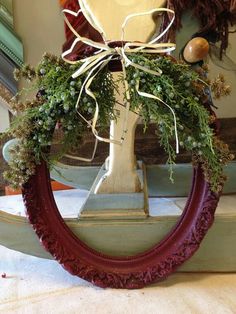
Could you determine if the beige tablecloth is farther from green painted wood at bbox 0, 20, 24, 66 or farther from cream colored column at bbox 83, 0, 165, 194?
green painted wood at bbox 0, 20, 24, 66

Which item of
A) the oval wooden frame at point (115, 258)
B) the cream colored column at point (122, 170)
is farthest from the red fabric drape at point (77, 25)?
the oval wooden frame at point (115, 258)

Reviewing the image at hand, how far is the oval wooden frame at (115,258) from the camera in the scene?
1.33 ft

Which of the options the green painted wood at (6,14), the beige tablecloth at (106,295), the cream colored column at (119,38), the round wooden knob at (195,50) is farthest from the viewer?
the green painted wood at (6,14)

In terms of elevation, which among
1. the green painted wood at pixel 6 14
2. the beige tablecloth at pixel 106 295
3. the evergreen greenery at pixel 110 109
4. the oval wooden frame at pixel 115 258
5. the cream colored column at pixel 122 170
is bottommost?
the beige tablecloth at pixel 106 295

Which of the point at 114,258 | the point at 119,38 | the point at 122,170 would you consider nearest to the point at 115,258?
the point at 114,258

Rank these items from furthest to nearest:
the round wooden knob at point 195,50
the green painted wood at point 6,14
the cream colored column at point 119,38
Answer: the green painted wood at point 6,14, the round wooden knob at point 195,50, the cream colored column at point 119,38

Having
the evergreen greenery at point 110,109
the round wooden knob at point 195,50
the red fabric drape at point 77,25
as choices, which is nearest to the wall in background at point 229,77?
the round wooden knob at point 195,50

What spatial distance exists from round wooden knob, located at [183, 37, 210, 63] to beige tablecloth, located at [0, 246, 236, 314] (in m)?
0.33

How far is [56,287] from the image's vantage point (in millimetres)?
412

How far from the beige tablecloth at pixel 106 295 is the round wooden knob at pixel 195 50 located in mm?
329

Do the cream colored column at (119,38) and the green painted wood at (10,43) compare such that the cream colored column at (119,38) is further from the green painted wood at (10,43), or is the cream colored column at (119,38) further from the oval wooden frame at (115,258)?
the green painted wood at (10,43)

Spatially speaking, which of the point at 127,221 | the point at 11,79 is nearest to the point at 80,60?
the point at 127,221

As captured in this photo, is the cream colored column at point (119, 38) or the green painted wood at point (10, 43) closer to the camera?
the cream colored column at point (119, 38)

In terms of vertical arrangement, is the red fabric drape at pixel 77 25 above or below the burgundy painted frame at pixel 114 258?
above
